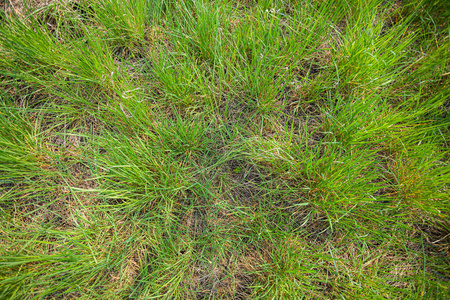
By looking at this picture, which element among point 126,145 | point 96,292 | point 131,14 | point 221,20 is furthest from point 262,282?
point 131,14

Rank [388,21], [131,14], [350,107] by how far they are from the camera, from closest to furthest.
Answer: [350,107] < [131,14] < [388,21]

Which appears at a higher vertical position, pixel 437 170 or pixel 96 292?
pixel 437 170

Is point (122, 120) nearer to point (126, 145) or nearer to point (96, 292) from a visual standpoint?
point (126, 145)

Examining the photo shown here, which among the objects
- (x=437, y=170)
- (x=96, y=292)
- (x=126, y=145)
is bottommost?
(x=96, y=292)

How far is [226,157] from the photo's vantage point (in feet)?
5.48

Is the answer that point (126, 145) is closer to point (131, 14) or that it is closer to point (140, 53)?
point (140, 53)

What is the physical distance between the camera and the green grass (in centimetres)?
152

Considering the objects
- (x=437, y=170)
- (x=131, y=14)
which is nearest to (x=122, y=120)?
(x=131, y=14)

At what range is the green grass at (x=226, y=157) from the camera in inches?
59.7

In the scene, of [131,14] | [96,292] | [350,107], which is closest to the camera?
[96,292]

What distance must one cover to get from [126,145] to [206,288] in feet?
3.53

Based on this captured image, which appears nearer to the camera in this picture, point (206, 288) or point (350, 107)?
point (206, 288)

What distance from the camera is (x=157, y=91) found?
1.82m

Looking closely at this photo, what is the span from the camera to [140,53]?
1.87 m
